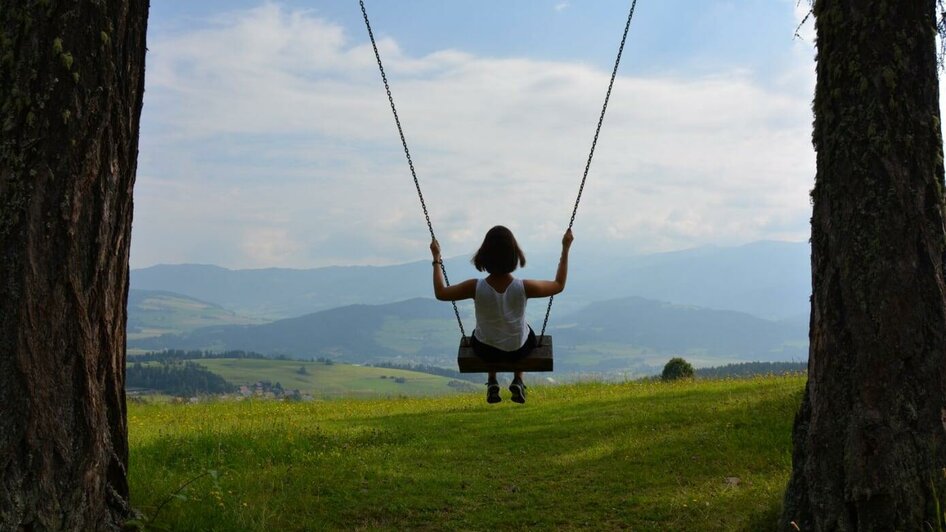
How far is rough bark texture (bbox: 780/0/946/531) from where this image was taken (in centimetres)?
469

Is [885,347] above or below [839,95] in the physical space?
below

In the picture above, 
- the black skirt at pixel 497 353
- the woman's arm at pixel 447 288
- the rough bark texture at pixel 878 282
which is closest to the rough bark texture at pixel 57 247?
the woman's arm at pixel 447 288

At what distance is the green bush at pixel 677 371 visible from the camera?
22125mm

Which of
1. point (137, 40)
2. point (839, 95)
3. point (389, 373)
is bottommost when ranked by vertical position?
point (389, 373)

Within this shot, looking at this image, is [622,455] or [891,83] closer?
[891,83]

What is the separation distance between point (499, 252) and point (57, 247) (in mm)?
4309

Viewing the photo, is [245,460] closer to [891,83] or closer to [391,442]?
[391,442]

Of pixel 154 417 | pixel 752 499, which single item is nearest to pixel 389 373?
pixel 154 417

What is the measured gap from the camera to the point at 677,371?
22.5 meters

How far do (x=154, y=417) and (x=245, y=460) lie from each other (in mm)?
8893

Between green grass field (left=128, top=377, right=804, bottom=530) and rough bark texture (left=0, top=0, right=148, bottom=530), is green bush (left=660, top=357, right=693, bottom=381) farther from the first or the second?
rough bark texture (left=0, top=0, right=148, bottom=530)

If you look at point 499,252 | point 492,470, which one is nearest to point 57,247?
point 499,252

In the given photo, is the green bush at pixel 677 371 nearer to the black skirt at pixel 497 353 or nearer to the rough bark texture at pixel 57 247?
the black skirt at pixel 497 353

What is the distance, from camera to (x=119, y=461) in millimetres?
5285
